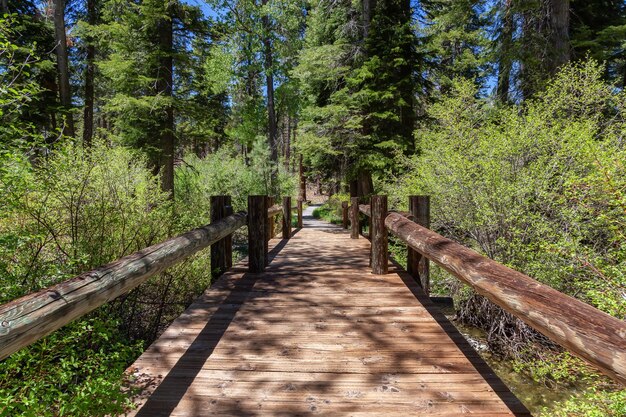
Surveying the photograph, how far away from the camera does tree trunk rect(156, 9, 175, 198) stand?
11469mm

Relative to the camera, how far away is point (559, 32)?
29.2 ft

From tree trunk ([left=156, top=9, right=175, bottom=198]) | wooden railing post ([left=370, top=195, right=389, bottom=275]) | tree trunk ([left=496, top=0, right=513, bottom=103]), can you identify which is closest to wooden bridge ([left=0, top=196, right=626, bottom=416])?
wooden railing post ([left=370, top=195, right=389, bottom=275])

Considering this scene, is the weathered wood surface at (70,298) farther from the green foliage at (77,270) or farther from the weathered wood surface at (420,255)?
the weathered wood surface at (420,255)

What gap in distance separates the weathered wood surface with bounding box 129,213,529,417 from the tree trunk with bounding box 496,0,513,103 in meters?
9.23

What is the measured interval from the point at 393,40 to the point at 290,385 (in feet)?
43.3

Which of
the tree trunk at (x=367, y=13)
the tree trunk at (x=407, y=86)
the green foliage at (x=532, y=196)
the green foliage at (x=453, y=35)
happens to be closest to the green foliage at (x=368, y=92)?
the tree trunk at (x=407, y=86)

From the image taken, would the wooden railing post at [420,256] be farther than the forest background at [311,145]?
Yes

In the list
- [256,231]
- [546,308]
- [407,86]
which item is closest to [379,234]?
[256,231]

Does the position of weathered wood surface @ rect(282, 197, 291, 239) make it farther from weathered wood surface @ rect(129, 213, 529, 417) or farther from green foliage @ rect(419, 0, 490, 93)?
green foliage @ rect(419, 0, 490, 93)

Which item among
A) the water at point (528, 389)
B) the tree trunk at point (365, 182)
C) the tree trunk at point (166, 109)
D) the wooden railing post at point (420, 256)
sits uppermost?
the tree trunk at point (166, 109)

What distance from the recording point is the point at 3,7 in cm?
1209

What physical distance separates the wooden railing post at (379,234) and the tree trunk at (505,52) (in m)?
7.88

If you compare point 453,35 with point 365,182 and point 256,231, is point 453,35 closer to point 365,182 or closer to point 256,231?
point 365,182

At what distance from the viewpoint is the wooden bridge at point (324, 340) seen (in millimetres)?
1475
